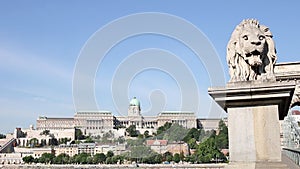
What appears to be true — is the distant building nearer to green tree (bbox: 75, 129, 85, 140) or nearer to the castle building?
the castle building

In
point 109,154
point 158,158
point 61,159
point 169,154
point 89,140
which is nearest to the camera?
point 158,158

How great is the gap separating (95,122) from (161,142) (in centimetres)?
2927

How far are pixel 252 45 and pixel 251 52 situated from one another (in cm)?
7

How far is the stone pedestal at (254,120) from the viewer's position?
3893mm

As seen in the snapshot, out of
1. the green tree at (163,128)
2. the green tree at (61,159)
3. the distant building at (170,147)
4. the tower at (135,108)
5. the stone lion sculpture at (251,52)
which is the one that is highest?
the tower at (135,108)

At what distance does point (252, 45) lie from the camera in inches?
159

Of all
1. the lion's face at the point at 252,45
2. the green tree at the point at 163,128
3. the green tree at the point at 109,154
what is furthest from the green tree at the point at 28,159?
A: the lion's face at the point at 252,45

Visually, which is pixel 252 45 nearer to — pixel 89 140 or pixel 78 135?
pixel 89 140

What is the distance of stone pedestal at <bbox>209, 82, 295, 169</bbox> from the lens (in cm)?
Answer: 389

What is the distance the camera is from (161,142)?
251 ft

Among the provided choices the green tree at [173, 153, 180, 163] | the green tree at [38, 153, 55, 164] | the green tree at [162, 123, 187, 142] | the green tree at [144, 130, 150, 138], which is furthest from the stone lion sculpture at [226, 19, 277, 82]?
the green tree at [144, 130, 150, 138]

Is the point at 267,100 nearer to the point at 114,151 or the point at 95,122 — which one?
the point at 114,151

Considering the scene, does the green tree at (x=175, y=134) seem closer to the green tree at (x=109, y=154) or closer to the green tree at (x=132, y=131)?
the green tree at (x=109, y=154)

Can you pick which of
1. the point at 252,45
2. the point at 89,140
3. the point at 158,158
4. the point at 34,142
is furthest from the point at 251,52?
the point at 34,142
